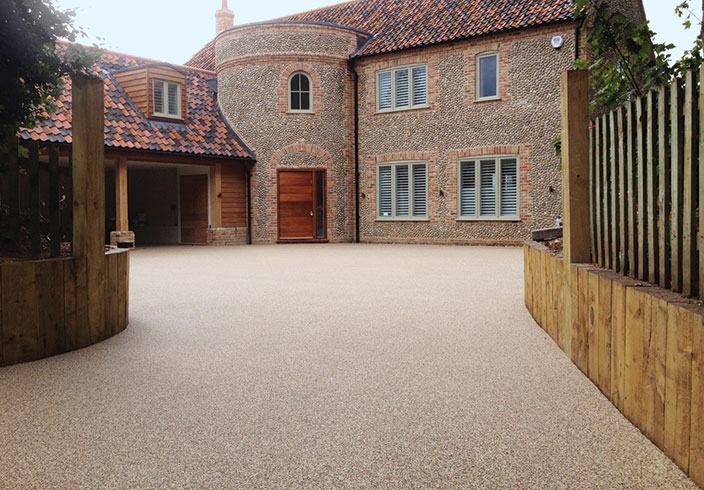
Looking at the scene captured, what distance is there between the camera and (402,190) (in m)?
20.3

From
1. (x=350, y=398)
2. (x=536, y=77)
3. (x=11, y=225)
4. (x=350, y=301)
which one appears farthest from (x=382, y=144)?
(x=350, y=398)

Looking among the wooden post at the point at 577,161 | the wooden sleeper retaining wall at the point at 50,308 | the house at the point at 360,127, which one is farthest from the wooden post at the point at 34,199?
the house at the point at 360,127

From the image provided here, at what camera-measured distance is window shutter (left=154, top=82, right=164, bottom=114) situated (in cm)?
1895

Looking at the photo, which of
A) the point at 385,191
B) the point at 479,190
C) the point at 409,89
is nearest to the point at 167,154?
the point at 385,191

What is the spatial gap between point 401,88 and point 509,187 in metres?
4.77

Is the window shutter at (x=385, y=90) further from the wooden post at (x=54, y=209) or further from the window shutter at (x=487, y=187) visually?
the wooden post at (x=54, y=209)

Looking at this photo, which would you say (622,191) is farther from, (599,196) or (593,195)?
(593,195)

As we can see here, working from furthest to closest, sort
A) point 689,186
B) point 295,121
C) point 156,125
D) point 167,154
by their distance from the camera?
point 295,121 < point 156,125 < point 167,154 < point 689,186

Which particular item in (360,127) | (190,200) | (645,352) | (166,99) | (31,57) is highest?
(166,99)

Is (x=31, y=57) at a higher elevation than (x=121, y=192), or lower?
higher

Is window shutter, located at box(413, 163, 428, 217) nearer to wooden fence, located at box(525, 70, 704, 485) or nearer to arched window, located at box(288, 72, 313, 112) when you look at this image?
arched window, located at box(288, 72, 313, 112)

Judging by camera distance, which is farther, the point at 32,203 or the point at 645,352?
the point at 32,203

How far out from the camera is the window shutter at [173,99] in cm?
1943

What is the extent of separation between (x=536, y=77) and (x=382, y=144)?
520cm
